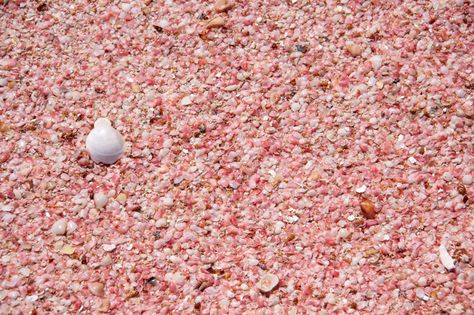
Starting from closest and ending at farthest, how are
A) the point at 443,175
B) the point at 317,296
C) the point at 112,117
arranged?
the point at 317,296
the point at 443,175
the point at 112,117

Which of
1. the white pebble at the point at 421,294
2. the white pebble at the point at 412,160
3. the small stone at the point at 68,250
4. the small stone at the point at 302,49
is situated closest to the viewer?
the white pebble at the point at 421,294

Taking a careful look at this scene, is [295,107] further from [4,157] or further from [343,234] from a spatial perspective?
[4,157]

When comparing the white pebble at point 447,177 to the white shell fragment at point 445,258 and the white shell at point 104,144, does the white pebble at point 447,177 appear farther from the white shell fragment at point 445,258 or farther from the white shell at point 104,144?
the white shell at point 104,144

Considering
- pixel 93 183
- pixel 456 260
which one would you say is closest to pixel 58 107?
pixel 93 183

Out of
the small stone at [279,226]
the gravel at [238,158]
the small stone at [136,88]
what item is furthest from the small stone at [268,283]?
the small stone at [136,88]

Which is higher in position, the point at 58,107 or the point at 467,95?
the point at 58,107

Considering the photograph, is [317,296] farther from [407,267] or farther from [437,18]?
[437,18]

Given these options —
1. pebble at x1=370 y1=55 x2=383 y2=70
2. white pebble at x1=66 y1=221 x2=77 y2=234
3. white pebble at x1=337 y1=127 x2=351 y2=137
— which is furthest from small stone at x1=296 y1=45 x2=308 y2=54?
white pebble at x1=66 y1=221 x2=77 y2=234

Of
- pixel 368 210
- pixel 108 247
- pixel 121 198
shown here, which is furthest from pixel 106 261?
pixel 368 210

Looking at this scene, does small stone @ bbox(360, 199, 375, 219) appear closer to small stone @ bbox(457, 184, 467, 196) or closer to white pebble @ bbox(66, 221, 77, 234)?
small stone @ bbox(457, 184, 467, 196)
